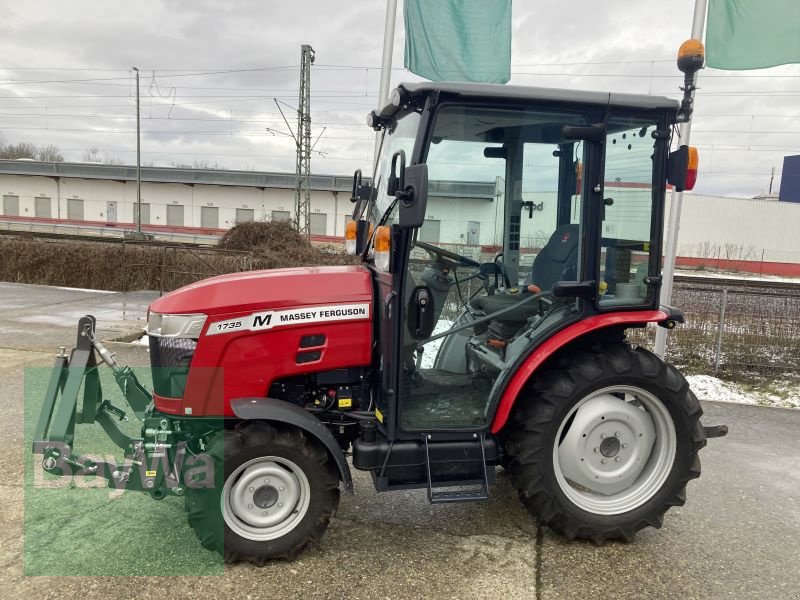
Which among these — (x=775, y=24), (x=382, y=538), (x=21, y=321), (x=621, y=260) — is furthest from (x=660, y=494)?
(x=21, y=321)

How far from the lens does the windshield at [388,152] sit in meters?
3.19

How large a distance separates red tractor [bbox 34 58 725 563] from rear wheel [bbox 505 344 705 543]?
11mm

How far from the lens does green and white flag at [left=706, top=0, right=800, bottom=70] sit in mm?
6547

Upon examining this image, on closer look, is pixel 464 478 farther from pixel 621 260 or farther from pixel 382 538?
pixel 621 260

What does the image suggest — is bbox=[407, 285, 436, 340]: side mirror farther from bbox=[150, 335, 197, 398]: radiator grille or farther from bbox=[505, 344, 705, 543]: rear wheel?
bbox=[150, 335, 197, 398]: radiator grille

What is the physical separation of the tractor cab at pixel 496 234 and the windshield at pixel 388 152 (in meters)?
0.01

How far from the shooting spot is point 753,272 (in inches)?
1355

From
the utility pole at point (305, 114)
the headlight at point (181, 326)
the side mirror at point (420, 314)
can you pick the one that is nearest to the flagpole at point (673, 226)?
the side mirror at point (420, 314)

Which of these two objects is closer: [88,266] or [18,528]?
[18,528]

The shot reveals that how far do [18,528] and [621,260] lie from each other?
3.61m

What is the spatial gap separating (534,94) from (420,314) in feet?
4.09

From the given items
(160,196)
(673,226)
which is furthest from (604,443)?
(160,196)

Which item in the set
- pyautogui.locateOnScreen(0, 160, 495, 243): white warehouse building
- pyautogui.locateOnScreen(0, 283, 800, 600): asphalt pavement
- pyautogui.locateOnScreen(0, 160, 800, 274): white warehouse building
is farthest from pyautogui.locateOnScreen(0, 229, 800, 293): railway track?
pyautogui.locateOnScreen(0, 160, 495, 243): white warehouse building

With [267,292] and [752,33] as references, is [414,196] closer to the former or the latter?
[267,292]
